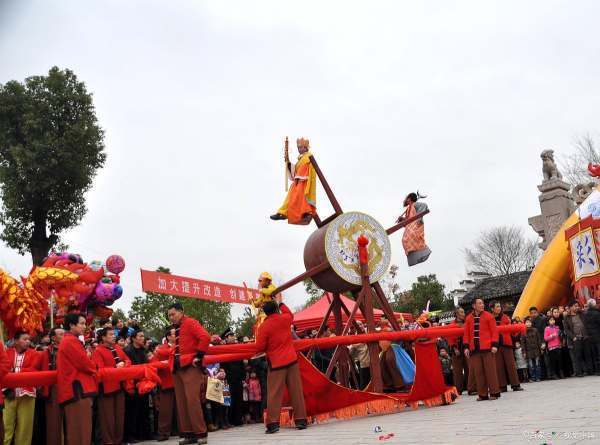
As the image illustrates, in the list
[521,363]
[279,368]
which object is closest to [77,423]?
[279,368]

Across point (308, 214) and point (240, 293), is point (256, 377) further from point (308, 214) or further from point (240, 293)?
point (240, 293)

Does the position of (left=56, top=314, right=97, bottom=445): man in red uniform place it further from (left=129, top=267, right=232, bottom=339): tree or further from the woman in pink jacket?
(left=129, top=267, right=232, bottom=339): tree

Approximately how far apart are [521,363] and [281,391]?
8109 millimetres

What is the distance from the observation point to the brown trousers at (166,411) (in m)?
8.41

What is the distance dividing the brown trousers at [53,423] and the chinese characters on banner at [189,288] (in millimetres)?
6994

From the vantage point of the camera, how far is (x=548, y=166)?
20.6 metres

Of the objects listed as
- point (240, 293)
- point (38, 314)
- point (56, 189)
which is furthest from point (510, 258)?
point (38, 314)

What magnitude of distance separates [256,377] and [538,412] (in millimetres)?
5029

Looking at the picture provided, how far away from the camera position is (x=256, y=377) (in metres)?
10.1

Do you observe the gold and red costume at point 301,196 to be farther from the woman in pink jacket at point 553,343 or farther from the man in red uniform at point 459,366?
the woman in pink jacket at point 553,343

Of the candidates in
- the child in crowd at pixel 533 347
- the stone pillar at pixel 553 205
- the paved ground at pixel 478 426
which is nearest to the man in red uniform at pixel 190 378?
the paved ground at pixel 478 426

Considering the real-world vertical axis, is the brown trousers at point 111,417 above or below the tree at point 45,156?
below

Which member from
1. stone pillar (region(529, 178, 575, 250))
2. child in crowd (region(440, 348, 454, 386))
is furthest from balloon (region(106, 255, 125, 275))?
stone pillar (region(529, 178, 575, 250))

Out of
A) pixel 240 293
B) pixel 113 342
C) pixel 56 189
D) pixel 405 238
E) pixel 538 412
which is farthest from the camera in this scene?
pixel 56 189
